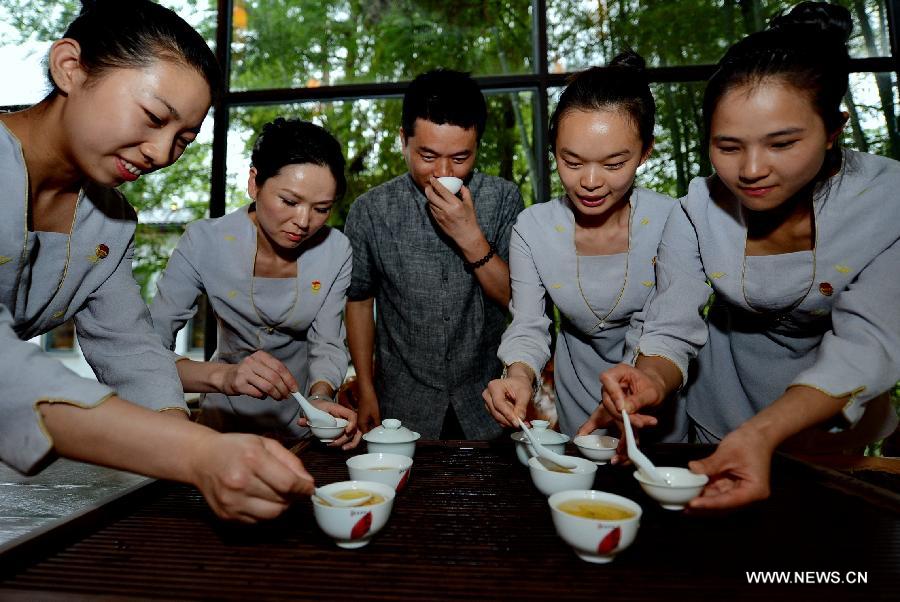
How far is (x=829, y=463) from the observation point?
169cm

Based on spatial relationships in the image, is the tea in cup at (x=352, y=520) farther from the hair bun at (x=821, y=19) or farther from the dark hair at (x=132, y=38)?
the hair bun at (x=821, y=19)

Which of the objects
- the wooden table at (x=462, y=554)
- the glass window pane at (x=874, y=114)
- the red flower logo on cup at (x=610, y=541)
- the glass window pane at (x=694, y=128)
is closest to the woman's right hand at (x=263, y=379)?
the wooden table at (x=462, y=554)

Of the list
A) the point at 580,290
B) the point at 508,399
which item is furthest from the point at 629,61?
the point at 508,399

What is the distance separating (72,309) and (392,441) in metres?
0.96

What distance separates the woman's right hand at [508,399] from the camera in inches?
63.1

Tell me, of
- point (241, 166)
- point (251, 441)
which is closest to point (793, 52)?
point (251, 441)

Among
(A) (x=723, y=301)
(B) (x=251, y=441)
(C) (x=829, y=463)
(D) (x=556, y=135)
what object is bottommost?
(C) (x=829, y=463)

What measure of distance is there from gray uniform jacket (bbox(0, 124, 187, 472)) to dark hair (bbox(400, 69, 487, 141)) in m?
1.06

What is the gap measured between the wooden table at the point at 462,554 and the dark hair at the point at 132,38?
93cm

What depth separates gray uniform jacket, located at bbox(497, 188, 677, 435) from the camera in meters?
1.94

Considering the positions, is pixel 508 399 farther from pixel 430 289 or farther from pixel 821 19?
pixel 821 19

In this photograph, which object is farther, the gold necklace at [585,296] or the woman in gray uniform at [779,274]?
the gold necklace at [585,296]

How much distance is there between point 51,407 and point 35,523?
418 mm

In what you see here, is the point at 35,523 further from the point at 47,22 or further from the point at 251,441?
the point at 47,22
